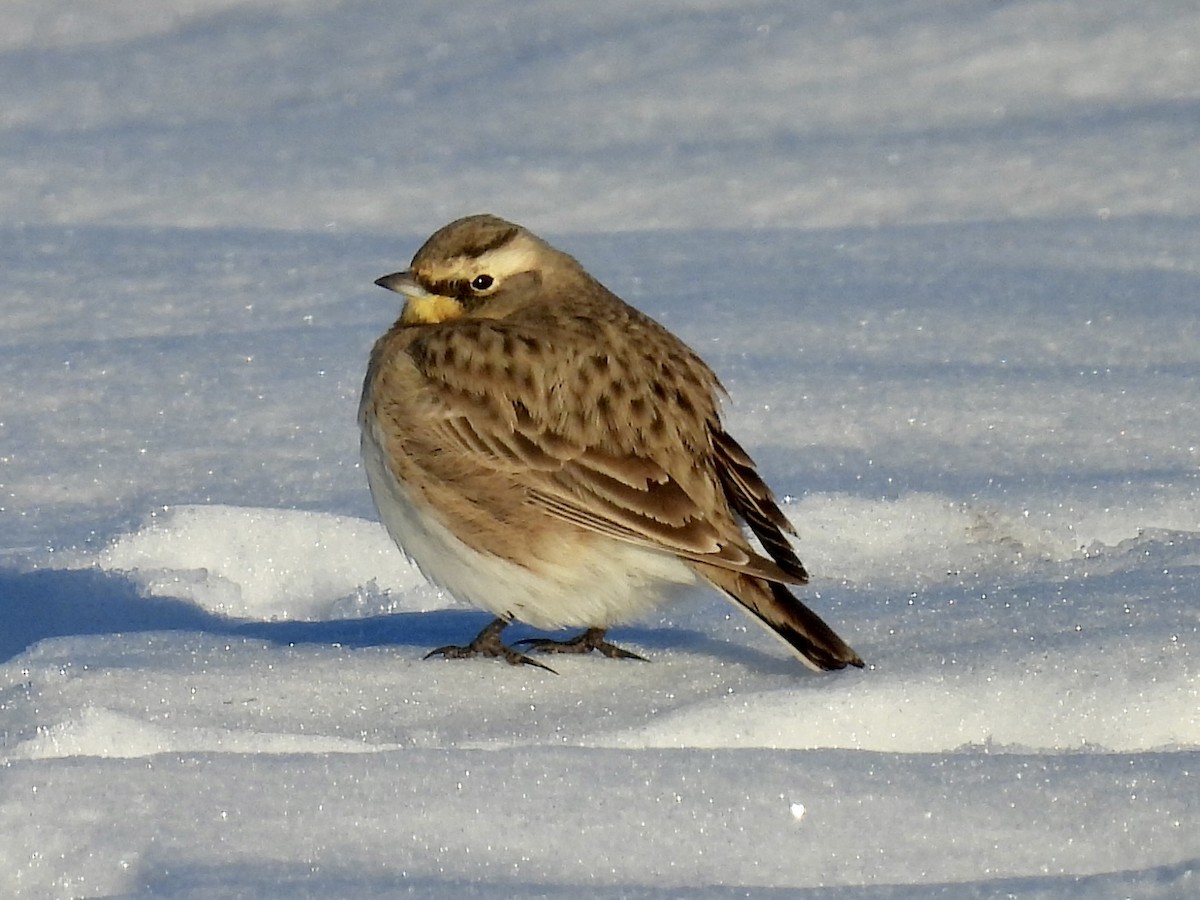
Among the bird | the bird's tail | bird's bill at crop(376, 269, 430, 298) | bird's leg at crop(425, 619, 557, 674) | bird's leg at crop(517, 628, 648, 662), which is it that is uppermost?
bird's bill at crop(376, 269, 430, 298)

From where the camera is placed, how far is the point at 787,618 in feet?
13.8

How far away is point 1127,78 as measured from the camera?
9.93 m

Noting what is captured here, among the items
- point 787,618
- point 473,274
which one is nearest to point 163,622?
point 473,274

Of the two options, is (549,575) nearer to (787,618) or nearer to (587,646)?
(587,646)

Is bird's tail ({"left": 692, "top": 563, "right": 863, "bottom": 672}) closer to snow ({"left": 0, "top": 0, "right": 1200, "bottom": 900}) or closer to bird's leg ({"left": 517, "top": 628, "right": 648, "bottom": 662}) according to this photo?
snow ({"left": 0, "top": 0, "right": 1200, "bottom": 900})

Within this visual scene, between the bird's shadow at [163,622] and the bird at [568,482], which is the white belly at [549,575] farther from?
the bird's shadow at [163,622]

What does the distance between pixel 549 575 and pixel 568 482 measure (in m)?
0.21

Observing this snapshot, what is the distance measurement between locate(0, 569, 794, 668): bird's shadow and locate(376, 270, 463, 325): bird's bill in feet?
2.47

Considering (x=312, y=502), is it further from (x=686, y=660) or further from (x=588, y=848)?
(x=588, y=848)

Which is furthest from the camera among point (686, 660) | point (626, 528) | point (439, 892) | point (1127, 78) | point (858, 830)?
point (1127, 78)

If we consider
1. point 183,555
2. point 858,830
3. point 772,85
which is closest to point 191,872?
point 858,830

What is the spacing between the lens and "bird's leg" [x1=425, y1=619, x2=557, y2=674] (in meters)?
4.65

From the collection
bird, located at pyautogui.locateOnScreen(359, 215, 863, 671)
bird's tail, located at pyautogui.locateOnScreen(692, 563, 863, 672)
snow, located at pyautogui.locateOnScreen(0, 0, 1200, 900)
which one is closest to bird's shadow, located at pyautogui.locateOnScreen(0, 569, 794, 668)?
snow, located at pyautogui.locateOnScreen(0, 0, 1200, 900)

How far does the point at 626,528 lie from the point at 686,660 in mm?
445
